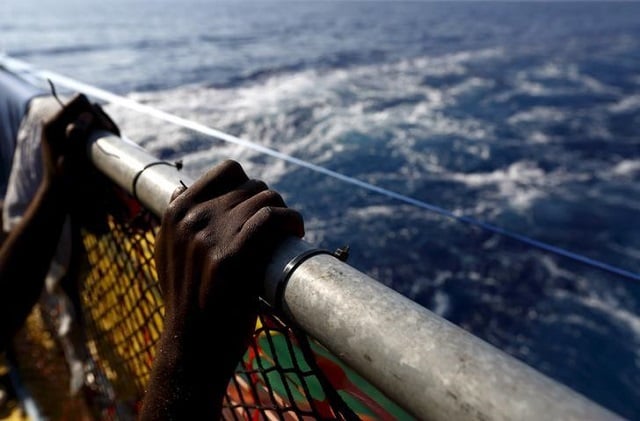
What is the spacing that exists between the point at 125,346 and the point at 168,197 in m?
0.98

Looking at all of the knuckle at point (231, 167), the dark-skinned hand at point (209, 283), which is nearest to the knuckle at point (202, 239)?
the dark-skinned hand at point (209, 283)

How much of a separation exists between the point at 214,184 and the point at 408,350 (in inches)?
14.3

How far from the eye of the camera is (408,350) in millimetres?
443

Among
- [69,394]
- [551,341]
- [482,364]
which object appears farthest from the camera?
[551,341]

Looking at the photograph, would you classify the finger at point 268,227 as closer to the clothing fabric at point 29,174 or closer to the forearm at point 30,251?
the forearm at point 30,251

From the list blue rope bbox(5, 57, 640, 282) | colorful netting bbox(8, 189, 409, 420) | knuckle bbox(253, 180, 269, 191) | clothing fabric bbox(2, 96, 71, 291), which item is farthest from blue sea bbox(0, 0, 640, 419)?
knuckle bbox(253, 180, 269, 191)

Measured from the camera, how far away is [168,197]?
77cm

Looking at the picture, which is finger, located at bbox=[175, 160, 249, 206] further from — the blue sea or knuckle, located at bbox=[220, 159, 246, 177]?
the blue sea

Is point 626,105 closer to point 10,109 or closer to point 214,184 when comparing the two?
point 10,109

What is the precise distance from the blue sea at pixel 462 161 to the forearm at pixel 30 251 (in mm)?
3721

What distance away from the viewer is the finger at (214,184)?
65 cm

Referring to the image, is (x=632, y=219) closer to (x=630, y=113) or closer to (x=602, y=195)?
(x=602, y=195)

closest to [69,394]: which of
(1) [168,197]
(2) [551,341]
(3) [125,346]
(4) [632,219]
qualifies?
(3) [125,346]

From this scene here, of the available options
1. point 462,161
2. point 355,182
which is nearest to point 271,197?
point 355,182
